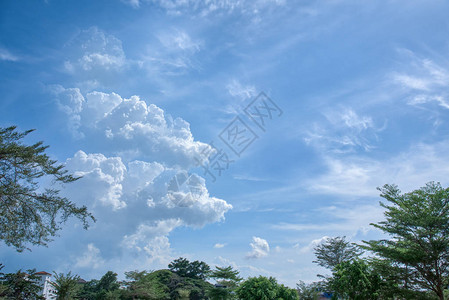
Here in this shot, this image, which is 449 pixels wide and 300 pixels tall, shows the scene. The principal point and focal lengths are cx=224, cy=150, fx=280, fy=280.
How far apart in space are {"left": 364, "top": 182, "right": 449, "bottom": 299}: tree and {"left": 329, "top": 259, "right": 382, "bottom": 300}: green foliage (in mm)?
1535

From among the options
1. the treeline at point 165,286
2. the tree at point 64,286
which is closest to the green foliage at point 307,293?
the treeline at point 165,286

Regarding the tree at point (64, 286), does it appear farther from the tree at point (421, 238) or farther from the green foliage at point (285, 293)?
the tree at point (421, 238)

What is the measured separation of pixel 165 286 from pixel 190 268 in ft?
32.3

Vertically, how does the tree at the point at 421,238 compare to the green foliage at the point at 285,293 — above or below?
above

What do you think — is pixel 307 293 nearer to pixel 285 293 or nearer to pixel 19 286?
pixel 285 293

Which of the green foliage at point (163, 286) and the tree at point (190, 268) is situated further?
the tree at point (190, 268)

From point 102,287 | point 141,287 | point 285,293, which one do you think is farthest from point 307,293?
point 102,287

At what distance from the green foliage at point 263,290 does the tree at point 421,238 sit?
7974 mm

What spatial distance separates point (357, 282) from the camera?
17797 mm

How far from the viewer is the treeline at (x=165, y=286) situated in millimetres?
21417

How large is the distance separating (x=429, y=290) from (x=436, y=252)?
10.9ft

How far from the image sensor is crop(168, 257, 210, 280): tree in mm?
51688

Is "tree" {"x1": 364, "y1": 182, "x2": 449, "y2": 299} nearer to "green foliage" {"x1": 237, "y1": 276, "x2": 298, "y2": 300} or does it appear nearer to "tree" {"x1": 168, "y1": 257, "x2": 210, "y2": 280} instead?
"green foliage" {"x1": 237, "y1": 276, "x2": 298, "y2": 300}

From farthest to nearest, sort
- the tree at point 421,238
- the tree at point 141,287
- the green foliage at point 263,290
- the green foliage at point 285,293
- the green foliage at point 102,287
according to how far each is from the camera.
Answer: the green foliage at point 102,287 → the tree at point 141,287 → the green foliage at point 285,293 → the green foliage at point 263,290 → the tree at point 421,238
